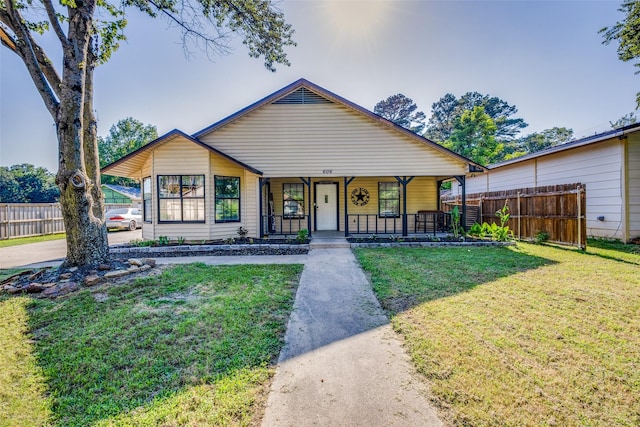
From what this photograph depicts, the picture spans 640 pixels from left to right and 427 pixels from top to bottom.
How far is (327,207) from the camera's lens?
40.9 feet

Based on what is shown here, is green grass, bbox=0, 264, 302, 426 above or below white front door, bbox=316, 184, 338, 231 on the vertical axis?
below

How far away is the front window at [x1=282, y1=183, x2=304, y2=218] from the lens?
40.0 feet

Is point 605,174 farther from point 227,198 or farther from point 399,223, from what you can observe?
point 227,198

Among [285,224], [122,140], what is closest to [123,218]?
[285,224]

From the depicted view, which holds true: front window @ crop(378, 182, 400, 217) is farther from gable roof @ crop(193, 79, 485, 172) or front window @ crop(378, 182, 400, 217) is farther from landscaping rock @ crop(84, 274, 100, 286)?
landscaping rock @ crop(84, 274, 100, 286)

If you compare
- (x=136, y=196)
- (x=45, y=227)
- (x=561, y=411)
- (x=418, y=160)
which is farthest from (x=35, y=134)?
(x=561, y=411)

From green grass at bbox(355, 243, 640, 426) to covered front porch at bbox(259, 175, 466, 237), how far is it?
6.27 m

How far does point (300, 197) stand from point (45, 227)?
14.7 meters

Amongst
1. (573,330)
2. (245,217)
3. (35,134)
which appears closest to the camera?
(573,330)

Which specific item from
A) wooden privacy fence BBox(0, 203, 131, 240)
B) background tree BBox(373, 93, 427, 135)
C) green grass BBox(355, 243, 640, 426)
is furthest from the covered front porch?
background tree BBox(373, 93, 427, 135)

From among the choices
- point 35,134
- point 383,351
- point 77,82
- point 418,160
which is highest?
point 35,134

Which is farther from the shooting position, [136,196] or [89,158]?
[136,196]

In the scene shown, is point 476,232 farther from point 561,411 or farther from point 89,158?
point 89,158

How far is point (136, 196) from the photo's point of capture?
30062 millimetres
